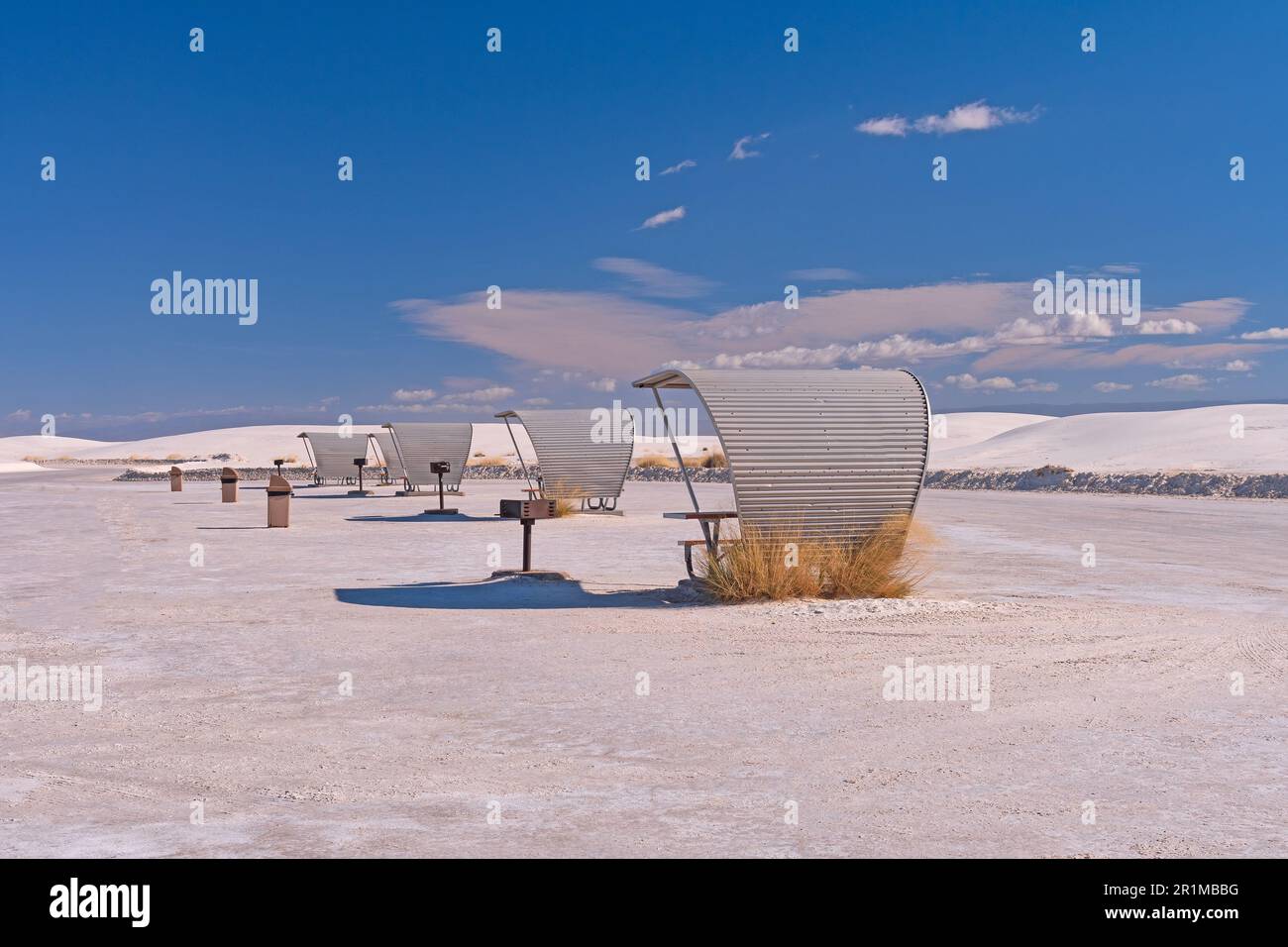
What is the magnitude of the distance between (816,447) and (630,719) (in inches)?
233

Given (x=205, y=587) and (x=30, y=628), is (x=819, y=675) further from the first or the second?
(x=205, y=587)

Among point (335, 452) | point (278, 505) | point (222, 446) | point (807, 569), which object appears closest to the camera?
point (807, 569)

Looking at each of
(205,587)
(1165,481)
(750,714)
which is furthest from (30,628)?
(1165,481)

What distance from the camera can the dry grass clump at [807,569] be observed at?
11875 millimetres

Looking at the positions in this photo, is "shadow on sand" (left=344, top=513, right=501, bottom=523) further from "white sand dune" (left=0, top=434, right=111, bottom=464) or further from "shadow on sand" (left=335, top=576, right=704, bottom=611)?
"white sand dune" (left=0, top=434, right=111, bottom=464)

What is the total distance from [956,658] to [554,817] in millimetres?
4727

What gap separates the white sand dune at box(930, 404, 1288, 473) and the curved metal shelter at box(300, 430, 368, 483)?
29.9 meters

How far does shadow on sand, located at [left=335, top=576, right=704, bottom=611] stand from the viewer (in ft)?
39.8

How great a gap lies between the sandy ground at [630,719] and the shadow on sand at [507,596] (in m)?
0.07

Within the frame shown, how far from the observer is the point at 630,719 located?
7.09 meters

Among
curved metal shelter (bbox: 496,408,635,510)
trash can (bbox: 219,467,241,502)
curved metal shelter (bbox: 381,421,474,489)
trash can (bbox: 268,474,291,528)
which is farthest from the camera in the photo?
curved metal shelter (bbox: 381,421,474,489)

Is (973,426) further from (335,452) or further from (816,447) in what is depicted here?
(816,447)

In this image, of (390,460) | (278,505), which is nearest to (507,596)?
(278,505)
